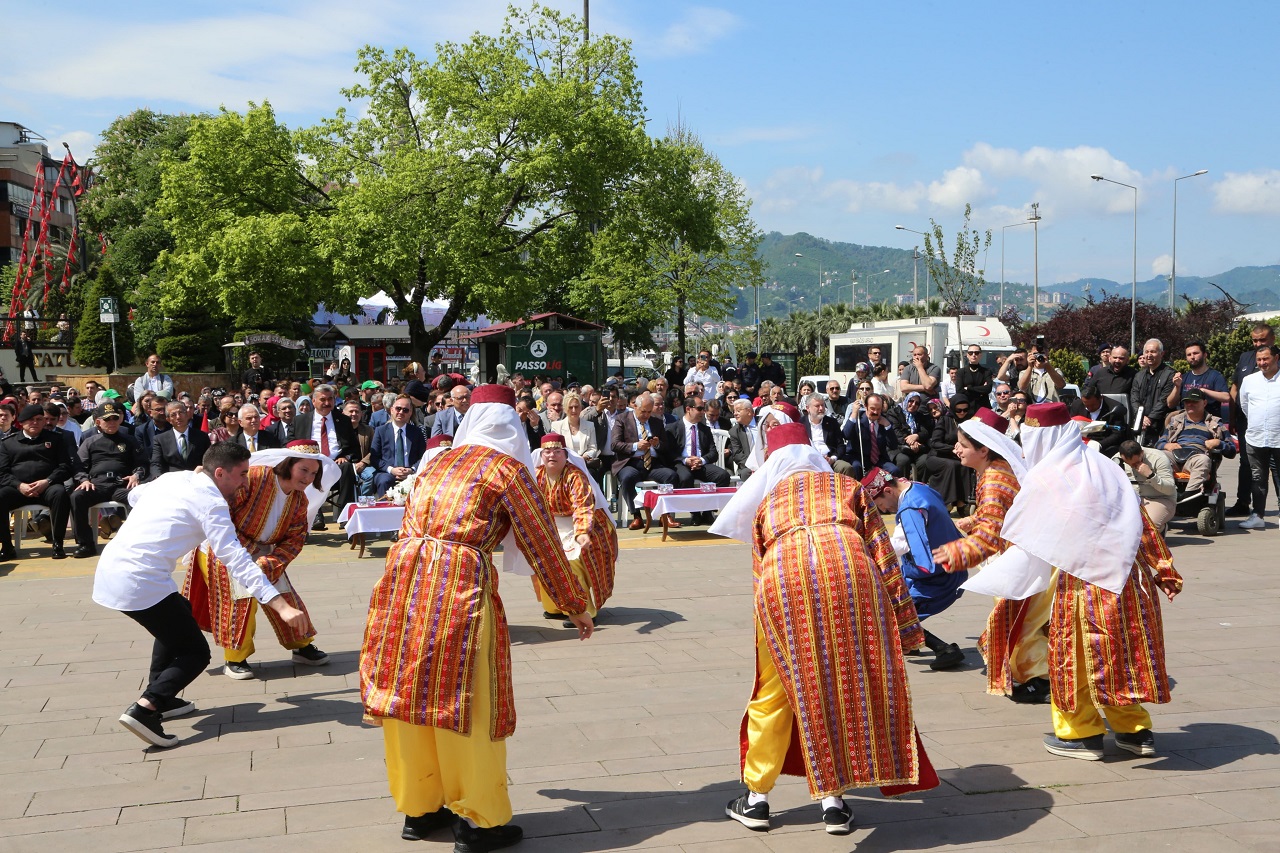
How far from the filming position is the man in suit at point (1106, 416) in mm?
12195

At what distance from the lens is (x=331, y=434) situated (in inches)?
510

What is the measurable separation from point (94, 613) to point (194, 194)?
845 inches

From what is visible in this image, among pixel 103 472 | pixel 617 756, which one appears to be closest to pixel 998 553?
pixel 617 756

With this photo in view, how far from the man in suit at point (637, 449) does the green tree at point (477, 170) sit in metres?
14.8

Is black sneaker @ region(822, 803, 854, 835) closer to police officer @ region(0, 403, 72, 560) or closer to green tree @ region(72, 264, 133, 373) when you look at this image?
police officer @ region(0, 403, 72, 560)

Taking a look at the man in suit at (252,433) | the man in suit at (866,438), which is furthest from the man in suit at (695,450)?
the man in suit at (252,433)

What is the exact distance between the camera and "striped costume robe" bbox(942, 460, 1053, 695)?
5590 mm

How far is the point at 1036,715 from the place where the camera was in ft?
20.1

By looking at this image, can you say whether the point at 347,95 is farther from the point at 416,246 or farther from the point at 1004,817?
the point at 1004,817

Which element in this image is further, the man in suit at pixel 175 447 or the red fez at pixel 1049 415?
the man in suit at pixel 175 447

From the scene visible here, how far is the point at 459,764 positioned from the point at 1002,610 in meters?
3.24

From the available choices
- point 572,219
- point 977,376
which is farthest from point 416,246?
point 977,376

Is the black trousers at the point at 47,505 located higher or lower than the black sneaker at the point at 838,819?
higher

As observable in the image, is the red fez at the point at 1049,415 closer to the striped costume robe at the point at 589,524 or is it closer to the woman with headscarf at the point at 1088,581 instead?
the woman with headscarf at the point at 1088,581
